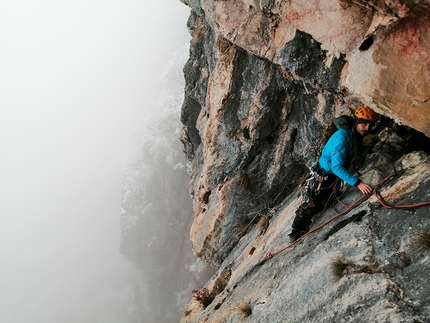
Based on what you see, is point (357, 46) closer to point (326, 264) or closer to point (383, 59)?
point (383, 59)

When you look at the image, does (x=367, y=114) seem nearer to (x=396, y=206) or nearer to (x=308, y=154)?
Answer: (x=396, y=206)

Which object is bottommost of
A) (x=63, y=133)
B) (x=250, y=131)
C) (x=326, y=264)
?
(x=326, y=264)

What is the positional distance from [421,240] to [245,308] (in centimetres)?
452

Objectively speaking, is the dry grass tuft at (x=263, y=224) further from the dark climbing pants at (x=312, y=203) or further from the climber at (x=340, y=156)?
the climber at (x=340, y=156)

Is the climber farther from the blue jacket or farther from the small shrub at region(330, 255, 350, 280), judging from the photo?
the small shrub at region(330, 255, 350, 280)

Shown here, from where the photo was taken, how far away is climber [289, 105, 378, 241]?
6.00 meters

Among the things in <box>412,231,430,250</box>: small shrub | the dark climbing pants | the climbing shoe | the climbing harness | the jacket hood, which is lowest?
<box>412,231,430,250</box>: small shrub

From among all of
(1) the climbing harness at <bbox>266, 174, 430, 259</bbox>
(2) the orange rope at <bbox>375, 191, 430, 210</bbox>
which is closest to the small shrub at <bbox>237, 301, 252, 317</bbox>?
(1) the climbing harness at <bbox>266, 174, 430, 259</bbox>

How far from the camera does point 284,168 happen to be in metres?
11.7

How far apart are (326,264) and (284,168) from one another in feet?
20.4

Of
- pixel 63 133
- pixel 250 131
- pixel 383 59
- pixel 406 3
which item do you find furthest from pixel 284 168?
pixel 63 133

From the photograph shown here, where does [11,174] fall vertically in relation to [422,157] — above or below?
above

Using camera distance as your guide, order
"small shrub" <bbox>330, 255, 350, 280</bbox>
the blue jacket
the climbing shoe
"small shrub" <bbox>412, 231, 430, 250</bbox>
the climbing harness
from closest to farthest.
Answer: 1. "small shrub" <bbox>412, 231, 430, 250</bbox>
2. the climbing harness
3. "small shrub" <bbox>330, 255, 350, 280</bbox>
4. the blue jacket
5. the climbing shoe

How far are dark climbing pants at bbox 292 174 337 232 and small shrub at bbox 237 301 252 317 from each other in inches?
92.6
